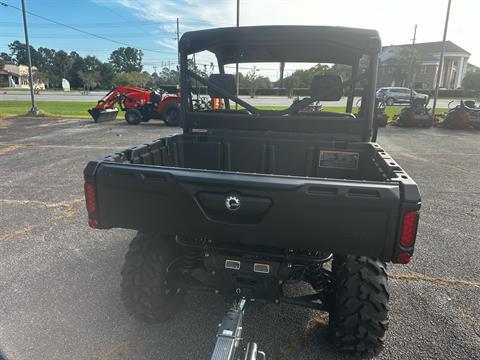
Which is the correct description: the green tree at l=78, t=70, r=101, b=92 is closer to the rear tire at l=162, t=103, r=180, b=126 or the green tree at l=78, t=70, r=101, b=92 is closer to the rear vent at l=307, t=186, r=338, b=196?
the rear tire at l=162, t=103, r=180, b=126

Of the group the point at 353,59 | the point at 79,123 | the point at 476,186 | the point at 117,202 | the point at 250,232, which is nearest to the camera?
the point at 250,232

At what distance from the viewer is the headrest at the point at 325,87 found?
327 centimetres

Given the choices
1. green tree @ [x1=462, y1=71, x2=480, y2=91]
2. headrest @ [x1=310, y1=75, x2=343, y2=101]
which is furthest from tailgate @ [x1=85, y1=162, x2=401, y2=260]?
green tree @ [x1=462, y1=71, x2=480, y2=91]

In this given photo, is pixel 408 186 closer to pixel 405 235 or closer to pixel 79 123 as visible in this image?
pixel 405 235

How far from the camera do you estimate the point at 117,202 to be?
2.12m

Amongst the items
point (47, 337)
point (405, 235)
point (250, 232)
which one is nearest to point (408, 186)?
point (405, 235)

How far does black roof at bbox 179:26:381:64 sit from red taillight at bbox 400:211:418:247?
5.28 feet

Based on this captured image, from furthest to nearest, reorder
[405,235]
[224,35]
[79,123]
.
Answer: [79,123] → [224,35] → [405,235]

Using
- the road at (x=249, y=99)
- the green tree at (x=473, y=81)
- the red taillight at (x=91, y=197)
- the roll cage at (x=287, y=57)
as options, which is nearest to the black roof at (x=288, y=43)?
the roll cage at (x=287, y=57)

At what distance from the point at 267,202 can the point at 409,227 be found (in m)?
0.74

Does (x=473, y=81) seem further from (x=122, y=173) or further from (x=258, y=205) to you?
(x=122, y=173)

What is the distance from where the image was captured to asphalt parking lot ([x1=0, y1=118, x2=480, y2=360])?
2510mm

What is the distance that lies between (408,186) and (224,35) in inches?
83.0

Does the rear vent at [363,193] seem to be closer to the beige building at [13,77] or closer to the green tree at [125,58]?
the beige building at [13,77]
